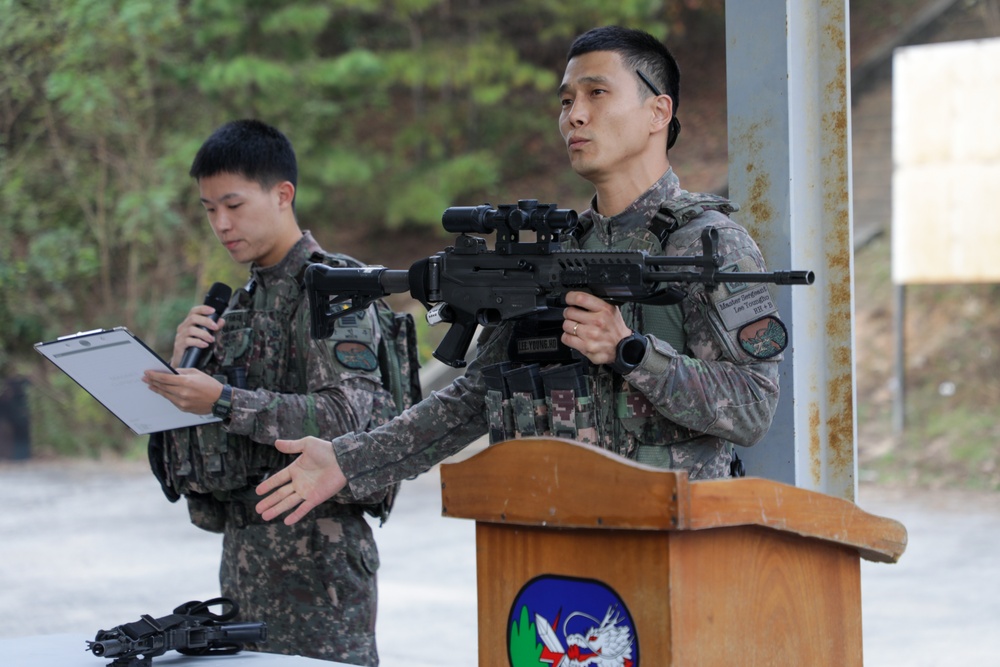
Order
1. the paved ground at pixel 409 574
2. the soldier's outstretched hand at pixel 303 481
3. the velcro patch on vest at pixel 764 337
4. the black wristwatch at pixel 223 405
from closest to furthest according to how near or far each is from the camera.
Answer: the velcro patch on vest at pixel 764 337
the soldier's outstretched hand at pixel 303 481
the black wristwatch at pixel 223 405
the paved ground at pixel 409 574

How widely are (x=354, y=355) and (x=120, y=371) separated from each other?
59 centimetres

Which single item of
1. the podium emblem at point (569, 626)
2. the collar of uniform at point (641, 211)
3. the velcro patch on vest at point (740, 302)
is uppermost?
the collar of uniform at point (641, 211)

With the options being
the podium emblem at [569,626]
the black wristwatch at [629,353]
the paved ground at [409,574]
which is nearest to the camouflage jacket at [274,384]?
the black wristwatch at [629,353]

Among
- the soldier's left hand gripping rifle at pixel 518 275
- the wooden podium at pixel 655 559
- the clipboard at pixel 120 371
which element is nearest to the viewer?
the wooden podium at pixel 655 559

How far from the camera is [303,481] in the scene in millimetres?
2439

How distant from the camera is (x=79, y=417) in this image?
467 inches

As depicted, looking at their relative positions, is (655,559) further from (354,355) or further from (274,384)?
(274,384)

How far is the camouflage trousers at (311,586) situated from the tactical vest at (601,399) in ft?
3.30

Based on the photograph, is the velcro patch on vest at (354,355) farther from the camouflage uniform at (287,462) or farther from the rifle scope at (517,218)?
the rifle scope at (517,218)

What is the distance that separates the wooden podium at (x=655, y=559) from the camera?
166 centimetres

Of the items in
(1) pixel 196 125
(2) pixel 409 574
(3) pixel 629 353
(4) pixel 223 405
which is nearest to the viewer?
(3) pixel 629 353

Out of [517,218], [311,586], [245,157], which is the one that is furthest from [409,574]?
[517,218]

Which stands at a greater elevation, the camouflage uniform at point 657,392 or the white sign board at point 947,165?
the white sign board at point 947,165

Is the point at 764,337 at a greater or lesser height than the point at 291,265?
lesser
